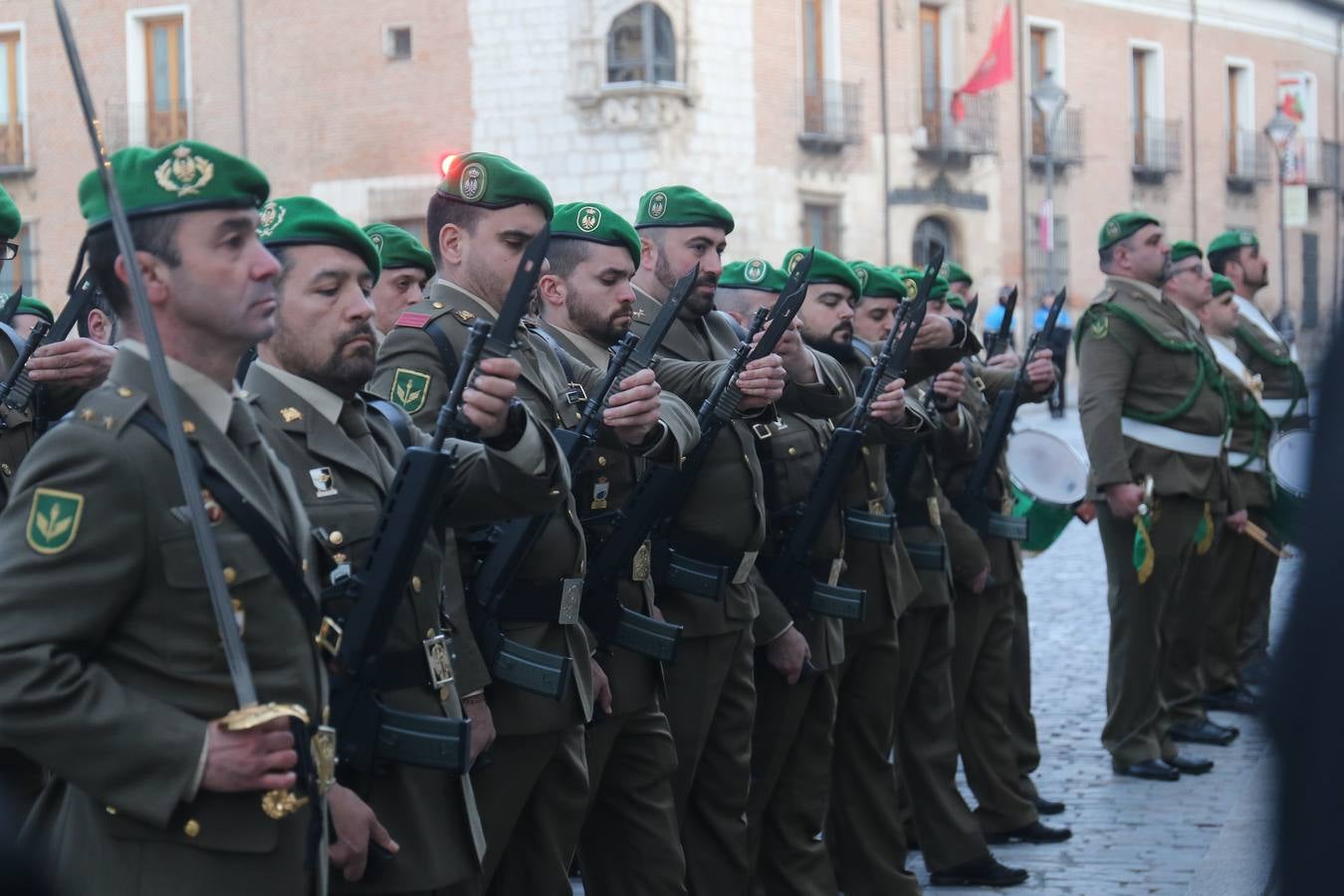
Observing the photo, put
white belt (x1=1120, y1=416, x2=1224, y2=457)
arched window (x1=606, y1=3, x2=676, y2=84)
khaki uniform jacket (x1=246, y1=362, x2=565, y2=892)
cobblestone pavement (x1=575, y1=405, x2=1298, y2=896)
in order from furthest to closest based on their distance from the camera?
arched window (x1=606, y1=3, x2=676, y2=84)
white belt (x1=1120, y1=416, x2=1224, y2=457)
cobblestone pavement (x1=575, y1=405, x2=1298, y2=896)
khaki uniform jacket (x1=246, y1=362, x2=565, y2=892)

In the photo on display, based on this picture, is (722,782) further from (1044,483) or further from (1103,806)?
(1044,483)

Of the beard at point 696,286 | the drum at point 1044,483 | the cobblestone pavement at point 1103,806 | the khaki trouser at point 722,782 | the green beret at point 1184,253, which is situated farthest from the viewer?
the green beret at point 1184,253

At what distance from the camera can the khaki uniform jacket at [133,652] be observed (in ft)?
9.84

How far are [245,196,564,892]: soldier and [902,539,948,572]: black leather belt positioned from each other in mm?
3431

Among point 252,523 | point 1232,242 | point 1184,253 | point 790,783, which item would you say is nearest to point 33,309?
point 790,783

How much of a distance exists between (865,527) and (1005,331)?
2018 mm

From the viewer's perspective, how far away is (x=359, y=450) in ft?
12.8

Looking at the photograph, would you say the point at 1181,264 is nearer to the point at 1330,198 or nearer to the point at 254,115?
the point at 1330,198

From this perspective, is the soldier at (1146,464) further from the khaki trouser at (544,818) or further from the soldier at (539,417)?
the khaki trouser at (544,818)

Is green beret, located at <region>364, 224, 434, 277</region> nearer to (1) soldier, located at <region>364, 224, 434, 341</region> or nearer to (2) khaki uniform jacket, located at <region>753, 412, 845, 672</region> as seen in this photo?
(1) soldier, located at <region>364, 224, 434, 341</region>

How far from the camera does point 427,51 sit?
31.7m

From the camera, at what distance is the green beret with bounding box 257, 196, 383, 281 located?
12.6 ft

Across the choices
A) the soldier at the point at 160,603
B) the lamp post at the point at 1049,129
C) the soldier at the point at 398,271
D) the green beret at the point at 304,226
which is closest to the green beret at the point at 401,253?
the soldier at the point at 398,271

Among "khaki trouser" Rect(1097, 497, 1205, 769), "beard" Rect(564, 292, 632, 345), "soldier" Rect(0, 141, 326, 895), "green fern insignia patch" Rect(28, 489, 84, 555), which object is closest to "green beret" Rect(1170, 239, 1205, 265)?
"khaki trouser" Rect(1097, 497, 1205, 769)
